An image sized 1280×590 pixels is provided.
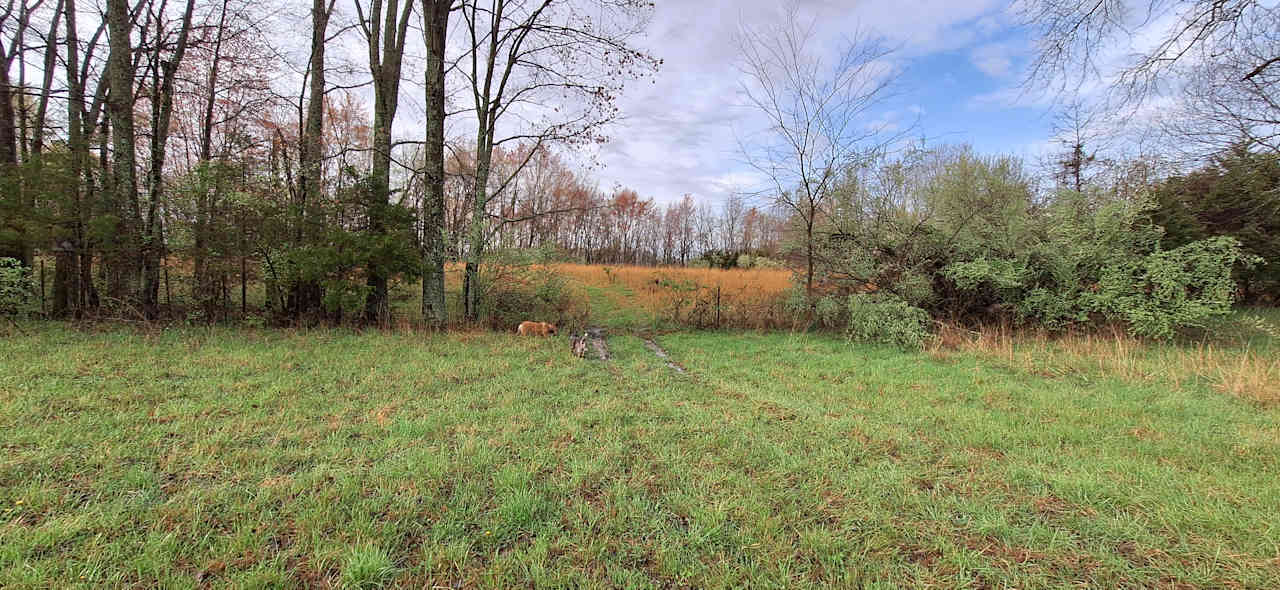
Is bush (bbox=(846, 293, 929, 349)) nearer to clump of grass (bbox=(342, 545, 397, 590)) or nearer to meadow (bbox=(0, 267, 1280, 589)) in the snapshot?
meadow (bbox=(0, 267, 1280, 589))

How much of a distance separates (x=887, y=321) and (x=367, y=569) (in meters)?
8.03

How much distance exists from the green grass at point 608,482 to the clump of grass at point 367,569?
0.04 ft

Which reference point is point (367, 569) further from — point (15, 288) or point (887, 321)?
point (15, 288)

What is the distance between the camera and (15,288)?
19.9ft

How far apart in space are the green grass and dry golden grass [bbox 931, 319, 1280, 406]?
666 mm

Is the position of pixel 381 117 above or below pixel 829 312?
above


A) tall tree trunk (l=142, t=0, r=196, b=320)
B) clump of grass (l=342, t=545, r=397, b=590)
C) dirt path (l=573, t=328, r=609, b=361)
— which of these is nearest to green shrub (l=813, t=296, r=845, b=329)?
dirt path (l=573, t=328, r=609, b=361)

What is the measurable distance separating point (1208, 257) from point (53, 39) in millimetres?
20632

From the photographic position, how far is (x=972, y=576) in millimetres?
1922

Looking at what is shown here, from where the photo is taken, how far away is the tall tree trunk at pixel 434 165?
8047 mm

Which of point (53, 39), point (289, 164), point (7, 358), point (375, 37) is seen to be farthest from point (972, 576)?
point (53, 39)

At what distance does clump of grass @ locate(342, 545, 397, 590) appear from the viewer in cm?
178

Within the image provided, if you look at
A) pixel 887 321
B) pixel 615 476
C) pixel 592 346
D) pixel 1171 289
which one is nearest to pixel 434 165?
pixel 592 346

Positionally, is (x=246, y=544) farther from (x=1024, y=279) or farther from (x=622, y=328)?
(x=1024, y=279)
